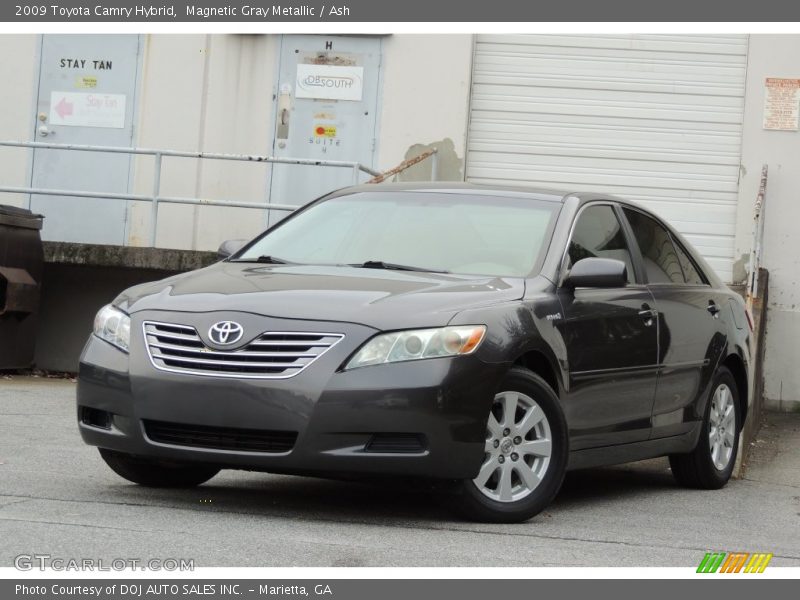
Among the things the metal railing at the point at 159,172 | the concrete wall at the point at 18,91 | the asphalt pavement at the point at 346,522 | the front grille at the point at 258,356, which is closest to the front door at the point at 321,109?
the metal railing at the point at 159,172

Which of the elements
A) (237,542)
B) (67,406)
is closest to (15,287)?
(67,406)

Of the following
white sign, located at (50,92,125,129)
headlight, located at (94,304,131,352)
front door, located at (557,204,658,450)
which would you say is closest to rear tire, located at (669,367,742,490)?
front door, located at (557,204,658,450)

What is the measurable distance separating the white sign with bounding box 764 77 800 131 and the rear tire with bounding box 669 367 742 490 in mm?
8331

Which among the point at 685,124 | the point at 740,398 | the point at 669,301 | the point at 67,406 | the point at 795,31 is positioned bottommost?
the point at 67,406

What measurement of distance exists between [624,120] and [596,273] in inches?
427

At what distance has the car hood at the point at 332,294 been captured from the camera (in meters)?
6.17

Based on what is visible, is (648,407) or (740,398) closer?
(648,407)

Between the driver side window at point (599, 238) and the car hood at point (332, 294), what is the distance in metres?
0.68

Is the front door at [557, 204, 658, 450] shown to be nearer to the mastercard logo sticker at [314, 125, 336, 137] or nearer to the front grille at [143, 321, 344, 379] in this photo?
the front grille at [143, 321, 344, 379]

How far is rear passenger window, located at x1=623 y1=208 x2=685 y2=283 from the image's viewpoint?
8.19m

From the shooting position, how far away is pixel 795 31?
16656 mm

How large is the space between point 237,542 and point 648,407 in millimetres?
2954
